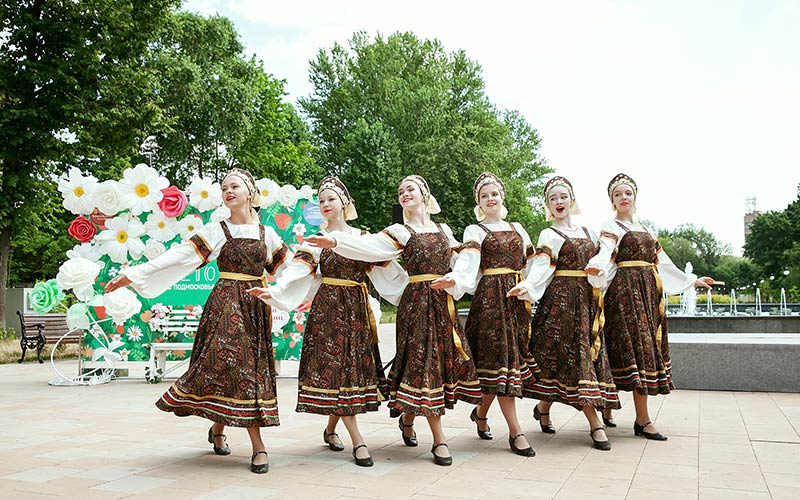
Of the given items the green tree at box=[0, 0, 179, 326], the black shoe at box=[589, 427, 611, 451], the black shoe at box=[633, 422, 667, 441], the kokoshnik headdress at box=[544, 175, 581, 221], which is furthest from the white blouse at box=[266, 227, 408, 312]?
the green tree at box=[0, 0, 179, 326]

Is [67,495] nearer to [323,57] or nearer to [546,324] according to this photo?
[546,324]

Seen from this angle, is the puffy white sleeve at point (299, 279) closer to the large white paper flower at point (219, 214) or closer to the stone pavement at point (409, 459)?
the stone pavement at point (409, 459)

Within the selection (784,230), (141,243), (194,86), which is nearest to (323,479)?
(141,243)

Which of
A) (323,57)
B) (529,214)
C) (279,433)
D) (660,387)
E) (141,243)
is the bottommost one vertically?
(279,433)

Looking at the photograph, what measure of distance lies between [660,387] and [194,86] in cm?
2287

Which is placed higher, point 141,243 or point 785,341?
point 141,243

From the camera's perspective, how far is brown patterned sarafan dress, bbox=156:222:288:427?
5.04 m

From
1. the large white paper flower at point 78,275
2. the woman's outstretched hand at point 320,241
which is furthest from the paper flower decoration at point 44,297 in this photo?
the woman's outstretched hand at point 320,241

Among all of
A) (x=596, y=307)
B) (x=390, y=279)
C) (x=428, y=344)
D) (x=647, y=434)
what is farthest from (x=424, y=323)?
(x=647, y=434)

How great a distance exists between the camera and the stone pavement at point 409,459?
14.7 ft

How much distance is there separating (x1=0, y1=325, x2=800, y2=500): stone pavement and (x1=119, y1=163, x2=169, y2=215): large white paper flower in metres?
2.99

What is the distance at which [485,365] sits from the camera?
5.72m

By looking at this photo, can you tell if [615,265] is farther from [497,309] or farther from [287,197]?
[287,197]

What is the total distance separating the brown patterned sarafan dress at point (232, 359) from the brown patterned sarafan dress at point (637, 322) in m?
2.73
